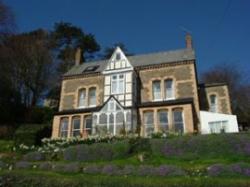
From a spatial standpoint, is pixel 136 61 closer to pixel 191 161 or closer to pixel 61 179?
pixel 191 161

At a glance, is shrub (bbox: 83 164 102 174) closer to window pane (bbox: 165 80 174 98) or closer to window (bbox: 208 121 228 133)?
window (bbox: 208 121 228 133)

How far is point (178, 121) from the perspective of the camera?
2091 centimetres

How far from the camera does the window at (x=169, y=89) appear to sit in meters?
23.6

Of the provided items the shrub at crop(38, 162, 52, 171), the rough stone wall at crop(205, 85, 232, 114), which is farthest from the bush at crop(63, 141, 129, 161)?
the rough stone wall at crop(205, 85, 232, 114)

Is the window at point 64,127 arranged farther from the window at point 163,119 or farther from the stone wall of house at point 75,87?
the window at point 163,119

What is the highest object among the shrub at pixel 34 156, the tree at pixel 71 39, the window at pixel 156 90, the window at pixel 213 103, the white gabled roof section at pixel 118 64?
the tree at pixel 71 39

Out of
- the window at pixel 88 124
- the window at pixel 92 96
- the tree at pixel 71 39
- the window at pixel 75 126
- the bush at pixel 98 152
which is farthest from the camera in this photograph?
the tree at pixel 71 39

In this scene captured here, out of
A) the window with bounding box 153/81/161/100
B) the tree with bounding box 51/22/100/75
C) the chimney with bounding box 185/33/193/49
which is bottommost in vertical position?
the window with bounding box 153/81/161/100

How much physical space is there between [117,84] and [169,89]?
5045 millimetres

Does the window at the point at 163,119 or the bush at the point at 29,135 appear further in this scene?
the bush at the point at 29,135

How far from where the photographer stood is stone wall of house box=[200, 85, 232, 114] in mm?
23453

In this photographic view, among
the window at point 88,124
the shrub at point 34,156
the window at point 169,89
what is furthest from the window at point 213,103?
the shrub at point 34,156

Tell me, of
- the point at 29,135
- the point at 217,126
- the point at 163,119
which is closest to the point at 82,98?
the point at 29,135

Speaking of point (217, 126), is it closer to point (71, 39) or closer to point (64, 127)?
point (64, 127)
